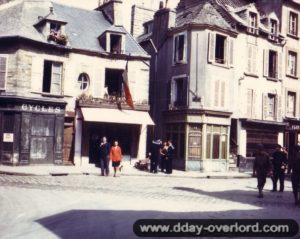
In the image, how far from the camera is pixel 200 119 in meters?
21.7

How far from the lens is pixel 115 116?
20.9 metres

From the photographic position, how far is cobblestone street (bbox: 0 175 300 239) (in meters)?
6.92

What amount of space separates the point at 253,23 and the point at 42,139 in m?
15.3

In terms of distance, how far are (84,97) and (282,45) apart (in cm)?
1438

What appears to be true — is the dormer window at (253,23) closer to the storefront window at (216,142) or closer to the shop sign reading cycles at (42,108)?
the storefront window at (216,142)

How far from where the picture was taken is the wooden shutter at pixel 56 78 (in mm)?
20484

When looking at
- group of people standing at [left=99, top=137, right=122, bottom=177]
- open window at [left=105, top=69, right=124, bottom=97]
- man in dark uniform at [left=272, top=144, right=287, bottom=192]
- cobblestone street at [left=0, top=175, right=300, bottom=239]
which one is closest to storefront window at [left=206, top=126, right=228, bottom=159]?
open window at [left=105, top=69, right=124, bottom=97]

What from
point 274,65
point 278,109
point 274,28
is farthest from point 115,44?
point 278,109

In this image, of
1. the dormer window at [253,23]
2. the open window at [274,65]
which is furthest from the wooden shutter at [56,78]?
the open window at [274,65]

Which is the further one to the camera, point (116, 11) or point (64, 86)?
point (116, 11)

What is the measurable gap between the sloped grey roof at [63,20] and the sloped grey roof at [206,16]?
11.8 feet

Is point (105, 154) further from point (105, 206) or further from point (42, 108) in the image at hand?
point (105, 206)

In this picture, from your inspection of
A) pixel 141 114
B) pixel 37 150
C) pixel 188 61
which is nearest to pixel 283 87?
pixel 188 61

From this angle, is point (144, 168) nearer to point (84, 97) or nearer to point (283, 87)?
point (84, 97)
